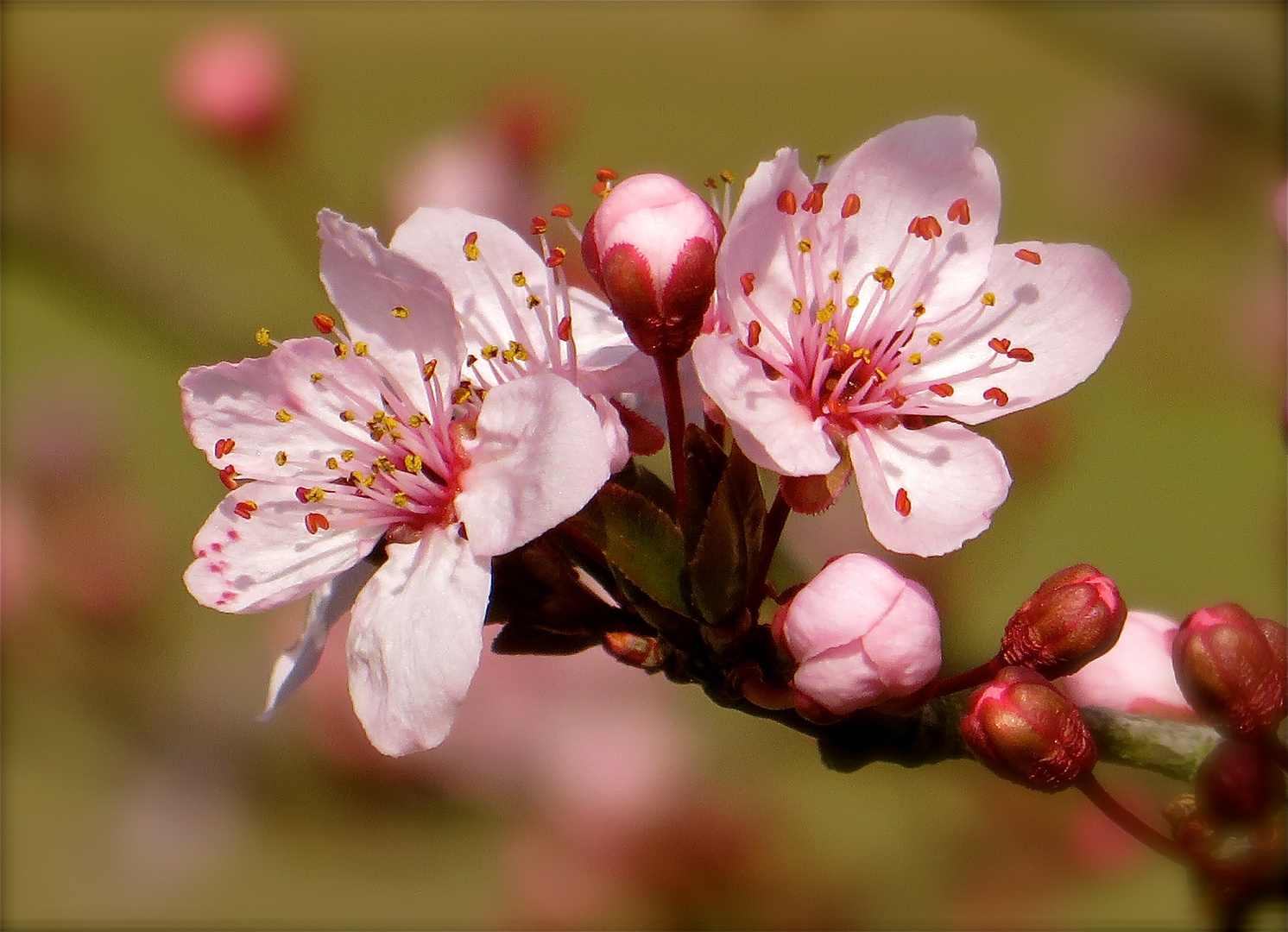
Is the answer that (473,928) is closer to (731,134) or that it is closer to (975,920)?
(975,920)

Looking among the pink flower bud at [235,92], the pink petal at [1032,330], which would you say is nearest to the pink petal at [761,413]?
the pink petal at [1032,330]

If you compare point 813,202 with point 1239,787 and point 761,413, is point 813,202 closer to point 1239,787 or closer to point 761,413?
point 761,413

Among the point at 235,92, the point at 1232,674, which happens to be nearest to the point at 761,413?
the point at 1232,674

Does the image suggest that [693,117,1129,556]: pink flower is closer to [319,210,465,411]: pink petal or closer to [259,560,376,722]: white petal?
[319,210,465,411]: pink petal

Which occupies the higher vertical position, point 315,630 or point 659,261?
point 659,261

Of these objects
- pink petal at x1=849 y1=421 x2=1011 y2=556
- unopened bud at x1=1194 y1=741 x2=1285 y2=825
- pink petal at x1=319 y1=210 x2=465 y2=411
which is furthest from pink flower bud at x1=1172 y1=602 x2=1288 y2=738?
pink petal at x1=319 y1=210 x2=465 y2=411

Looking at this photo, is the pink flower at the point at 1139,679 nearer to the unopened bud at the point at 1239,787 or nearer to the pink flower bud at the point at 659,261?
the unopened bud at the point at 1239,787
